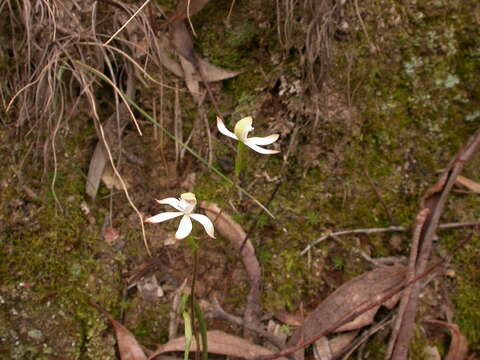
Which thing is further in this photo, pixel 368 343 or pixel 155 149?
pixel 155 149

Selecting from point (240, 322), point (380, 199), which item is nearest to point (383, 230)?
point (380, 199)

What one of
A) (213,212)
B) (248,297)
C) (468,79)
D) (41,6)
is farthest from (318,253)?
(41,6)

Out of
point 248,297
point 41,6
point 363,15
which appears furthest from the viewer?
point 363,15

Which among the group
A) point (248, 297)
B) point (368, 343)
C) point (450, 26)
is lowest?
point (368, 343)

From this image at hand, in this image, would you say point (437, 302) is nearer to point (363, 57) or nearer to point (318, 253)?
point (318, 253)

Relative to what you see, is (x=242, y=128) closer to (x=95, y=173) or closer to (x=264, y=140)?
(x=264, y=140)

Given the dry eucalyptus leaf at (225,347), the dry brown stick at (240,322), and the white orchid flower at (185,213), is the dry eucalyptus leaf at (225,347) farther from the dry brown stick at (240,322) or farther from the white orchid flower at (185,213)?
the white orchid flower at (185,213)
